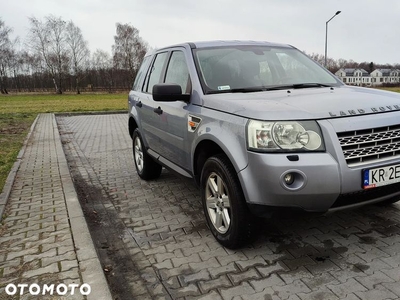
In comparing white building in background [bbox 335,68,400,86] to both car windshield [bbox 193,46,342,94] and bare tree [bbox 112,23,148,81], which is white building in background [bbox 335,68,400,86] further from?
car windshield [bbox 193,46,342,94]

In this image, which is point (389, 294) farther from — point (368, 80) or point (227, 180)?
point (368, 80)

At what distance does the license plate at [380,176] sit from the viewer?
103 inches

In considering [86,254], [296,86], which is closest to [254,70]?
[296,86]

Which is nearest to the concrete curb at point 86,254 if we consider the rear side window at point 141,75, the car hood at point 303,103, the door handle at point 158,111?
the door handle at point 158,111

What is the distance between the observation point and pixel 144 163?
18.0ft

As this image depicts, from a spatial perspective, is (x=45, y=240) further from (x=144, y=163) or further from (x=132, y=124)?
(x=132, y=124)

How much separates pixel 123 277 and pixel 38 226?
1.35 m

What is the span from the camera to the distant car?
101 inches

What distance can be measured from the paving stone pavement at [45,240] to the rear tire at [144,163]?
109 cm

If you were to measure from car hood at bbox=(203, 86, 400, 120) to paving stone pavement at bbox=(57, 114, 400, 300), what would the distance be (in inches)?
31.4

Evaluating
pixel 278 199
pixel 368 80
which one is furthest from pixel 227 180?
pixel 368 80

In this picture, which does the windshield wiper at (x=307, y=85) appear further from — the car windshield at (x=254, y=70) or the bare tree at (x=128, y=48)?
the bare tree at (x=128, y=48)

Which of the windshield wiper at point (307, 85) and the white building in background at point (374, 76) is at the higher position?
the white building in background at point (374, 76)

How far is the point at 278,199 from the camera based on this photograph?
2617 mm
